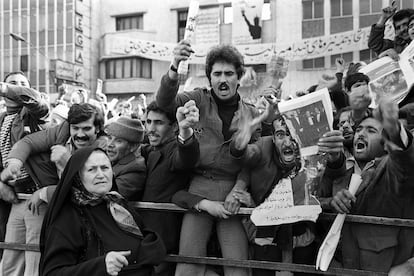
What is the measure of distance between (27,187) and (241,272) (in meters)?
1.92

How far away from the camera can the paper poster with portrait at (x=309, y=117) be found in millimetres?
2637

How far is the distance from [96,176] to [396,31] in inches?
119

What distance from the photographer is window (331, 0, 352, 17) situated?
25219 mm

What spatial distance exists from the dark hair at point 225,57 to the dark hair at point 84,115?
0.97 m

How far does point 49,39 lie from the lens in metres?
33.1

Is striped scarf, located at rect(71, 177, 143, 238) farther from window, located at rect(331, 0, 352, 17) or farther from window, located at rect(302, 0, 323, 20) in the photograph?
window, located at rect(331, 0, 352, 17)

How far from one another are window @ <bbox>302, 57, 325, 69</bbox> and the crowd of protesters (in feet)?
72.3

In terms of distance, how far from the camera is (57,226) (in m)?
2.68

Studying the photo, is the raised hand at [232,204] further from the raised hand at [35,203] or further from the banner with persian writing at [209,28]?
the banner with persian writing at [209,28]

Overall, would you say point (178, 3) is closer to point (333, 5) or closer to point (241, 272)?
point (333, 5)

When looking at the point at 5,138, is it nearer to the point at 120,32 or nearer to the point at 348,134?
the point at 348,134

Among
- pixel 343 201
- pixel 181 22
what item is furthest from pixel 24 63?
pixel 343 201

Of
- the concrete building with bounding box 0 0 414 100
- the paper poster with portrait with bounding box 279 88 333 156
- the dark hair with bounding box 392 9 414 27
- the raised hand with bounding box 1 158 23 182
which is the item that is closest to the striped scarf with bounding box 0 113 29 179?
the raised hand with bounding box 1 158 23 182

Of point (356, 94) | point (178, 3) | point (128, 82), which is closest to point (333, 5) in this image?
point (178, 3)
